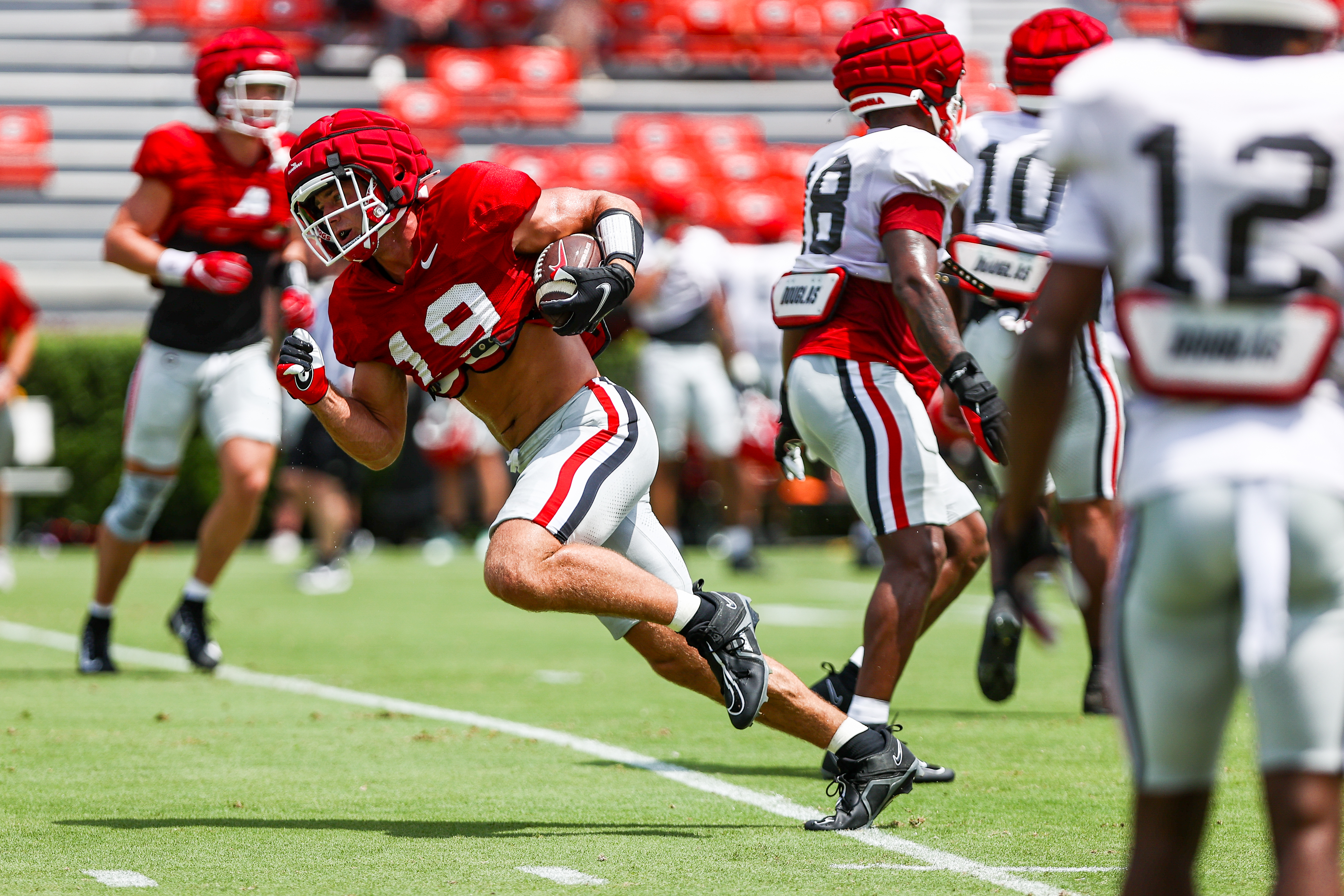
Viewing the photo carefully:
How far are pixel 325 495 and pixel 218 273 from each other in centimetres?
528

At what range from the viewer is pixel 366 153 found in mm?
4027

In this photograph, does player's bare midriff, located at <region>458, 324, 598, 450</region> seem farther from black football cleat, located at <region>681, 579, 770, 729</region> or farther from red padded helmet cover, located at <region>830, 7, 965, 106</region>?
red padded helmet cover, located at <region>830, 7, 965, 106</region>

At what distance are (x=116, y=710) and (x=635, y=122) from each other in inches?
614

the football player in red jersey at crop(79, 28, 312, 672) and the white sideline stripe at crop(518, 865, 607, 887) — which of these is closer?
the white sideline stripe at crop(518, 865, 607, 887)

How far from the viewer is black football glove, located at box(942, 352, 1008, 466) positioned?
4.04 meters

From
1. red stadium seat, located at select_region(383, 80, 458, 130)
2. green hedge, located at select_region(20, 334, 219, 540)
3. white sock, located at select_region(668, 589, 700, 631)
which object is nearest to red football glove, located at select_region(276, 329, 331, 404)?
white sock, located at select_region(668, 589, 700, 631)

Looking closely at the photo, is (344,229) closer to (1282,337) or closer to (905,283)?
(905,283)

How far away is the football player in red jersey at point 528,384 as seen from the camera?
155 inches

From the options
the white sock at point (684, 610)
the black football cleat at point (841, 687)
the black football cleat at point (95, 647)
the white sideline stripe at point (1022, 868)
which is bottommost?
the black football cleat at point (95, 647)

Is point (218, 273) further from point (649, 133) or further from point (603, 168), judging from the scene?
point (649, 133)

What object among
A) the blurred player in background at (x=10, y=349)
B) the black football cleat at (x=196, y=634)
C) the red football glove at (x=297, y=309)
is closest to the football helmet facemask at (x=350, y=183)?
the red football glove at (x=297, y=309)

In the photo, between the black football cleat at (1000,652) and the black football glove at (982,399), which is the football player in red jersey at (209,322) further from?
the black football glove at (982,399)

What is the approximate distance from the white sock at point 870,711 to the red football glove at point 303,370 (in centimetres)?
157

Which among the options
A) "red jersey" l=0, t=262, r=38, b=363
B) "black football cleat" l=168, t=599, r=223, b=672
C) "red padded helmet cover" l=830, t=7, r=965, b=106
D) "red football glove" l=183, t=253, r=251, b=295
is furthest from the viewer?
"red jersey" l=0, t=262, r=38, b=363
